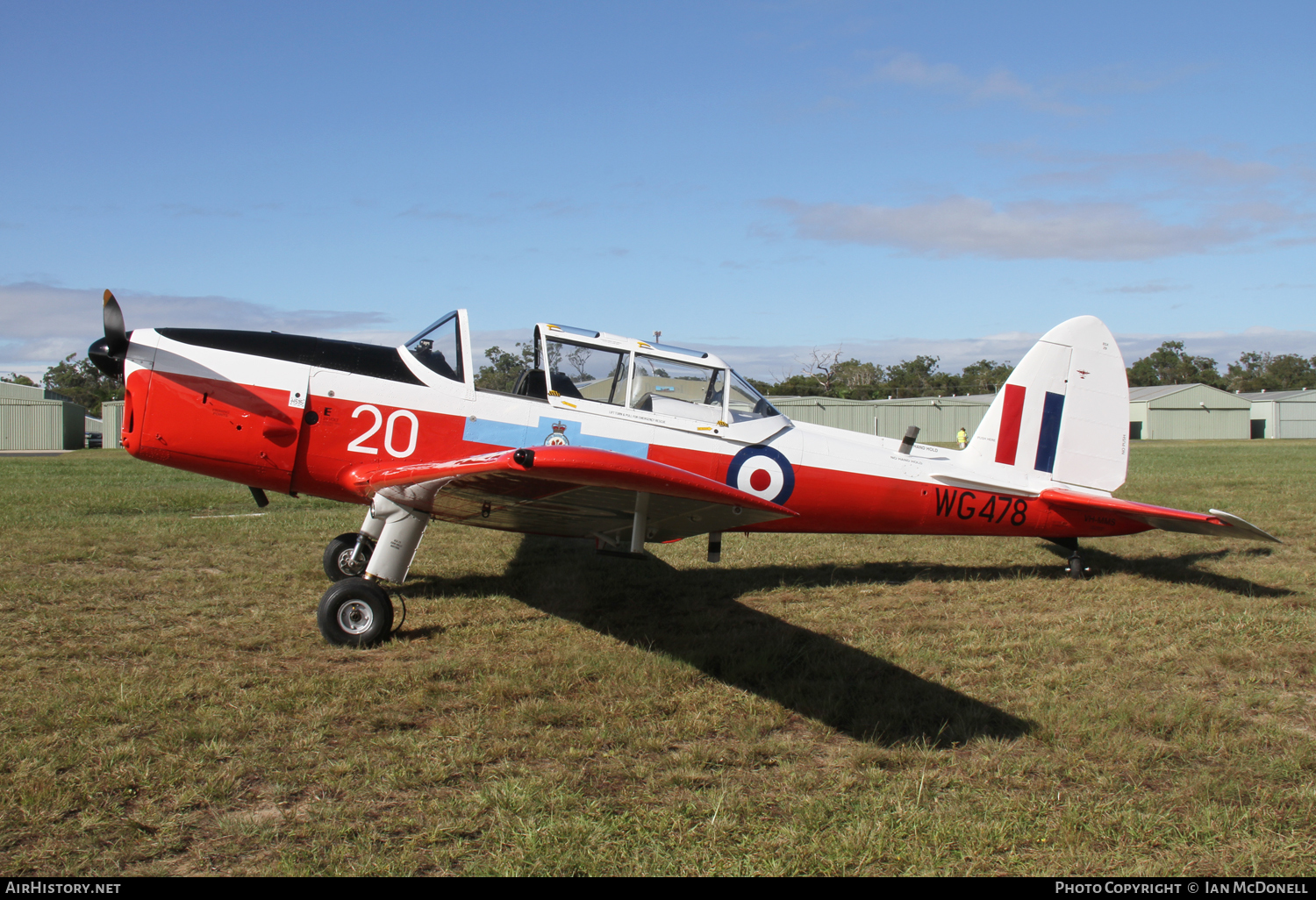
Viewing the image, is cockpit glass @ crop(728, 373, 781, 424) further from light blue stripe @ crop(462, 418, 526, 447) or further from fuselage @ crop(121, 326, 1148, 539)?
light blue stripe @ crop(462, 418, 526, 447)

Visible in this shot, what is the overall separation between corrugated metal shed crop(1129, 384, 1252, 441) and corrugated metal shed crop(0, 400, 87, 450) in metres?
64.3

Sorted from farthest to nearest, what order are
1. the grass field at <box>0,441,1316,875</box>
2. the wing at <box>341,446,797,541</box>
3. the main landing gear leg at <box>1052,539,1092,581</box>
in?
the main landing gear leg at <box>1052,539,1092,581</box>, the wing at <box>341,446,797,541</box>, the grass field at <box>0,441,1316,875</box>

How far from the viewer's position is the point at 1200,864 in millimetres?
2826

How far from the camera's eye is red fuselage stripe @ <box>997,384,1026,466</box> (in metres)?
7.50

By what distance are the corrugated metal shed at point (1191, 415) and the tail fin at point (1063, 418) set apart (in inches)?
2122

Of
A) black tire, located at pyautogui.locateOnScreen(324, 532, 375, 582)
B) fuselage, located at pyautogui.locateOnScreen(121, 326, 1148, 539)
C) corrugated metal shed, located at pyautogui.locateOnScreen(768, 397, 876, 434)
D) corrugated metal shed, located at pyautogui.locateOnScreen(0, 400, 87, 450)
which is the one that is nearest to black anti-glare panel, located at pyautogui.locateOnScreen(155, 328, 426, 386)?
fuselage, located at pyautogui.locateOnScreen(121, 326, 1148, 539)

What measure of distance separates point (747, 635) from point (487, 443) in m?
2.31

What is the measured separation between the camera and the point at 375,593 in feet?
17.3

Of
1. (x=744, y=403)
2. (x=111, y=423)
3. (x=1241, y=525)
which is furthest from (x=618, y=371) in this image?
(x=111, y=423)

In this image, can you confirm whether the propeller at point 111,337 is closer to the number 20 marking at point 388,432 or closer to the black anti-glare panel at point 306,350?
the black anti-glare panel at point 306,350

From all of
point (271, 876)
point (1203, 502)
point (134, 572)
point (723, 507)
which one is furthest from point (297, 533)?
point (1203, 502)

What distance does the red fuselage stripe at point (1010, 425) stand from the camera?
7500mm

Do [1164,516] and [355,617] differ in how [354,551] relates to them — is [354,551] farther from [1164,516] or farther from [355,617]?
[1164,516]

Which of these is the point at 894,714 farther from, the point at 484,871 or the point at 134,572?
the point at 134,572
